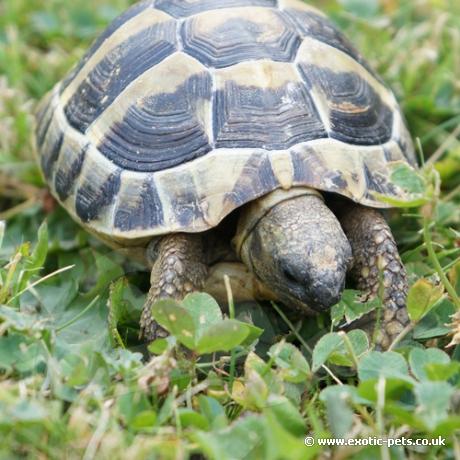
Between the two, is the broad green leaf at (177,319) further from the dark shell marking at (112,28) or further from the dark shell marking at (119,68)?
the dark shell marking at (112,28)

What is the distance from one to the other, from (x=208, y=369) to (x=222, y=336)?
32cm

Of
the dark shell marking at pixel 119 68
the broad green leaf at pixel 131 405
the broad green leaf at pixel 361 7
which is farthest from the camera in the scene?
the broad green leaf at pixel 361 7

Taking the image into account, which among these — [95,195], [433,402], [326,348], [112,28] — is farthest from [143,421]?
[112,28]

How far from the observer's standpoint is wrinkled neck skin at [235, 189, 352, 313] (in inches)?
95.5

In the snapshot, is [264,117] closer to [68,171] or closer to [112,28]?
[68,171]

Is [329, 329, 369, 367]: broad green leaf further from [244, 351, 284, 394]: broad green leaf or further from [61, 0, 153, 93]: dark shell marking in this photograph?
[61, 0, 153, 93]: dark shell marking

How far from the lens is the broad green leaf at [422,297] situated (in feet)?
7.63

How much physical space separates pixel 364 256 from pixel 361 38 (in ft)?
6.54

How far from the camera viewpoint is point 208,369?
8.08 feet

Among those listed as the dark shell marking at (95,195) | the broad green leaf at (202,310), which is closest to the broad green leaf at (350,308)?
the broad green leaf at (202,310)

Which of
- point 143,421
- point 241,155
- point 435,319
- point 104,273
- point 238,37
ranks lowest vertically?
point 104,273

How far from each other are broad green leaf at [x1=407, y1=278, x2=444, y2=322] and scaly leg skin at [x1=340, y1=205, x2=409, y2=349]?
144mm

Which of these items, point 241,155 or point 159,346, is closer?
point 159,346

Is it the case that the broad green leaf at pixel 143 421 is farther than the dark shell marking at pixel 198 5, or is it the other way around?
the dark shell marking at pixel 198 5
